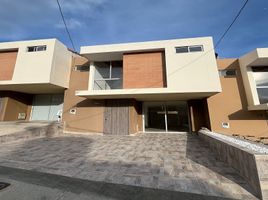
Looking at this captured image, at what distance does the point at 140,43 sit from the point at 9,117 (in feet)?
42.6

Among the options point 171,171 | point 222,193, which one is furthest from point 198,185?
point 171,171

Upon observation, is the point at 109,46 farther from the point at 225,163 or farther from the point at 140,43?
the point at 225,163

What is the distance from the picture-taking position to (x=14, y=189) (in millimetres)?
2797

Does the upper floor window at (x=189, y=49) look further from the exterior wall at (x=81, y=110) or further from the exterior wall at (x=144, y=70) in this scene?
the exterior wall at (x=81, y=110)

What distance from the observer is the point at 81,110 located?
11.2 meters

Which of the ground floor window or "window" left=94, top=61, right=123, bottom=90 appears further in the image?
the ground floor window

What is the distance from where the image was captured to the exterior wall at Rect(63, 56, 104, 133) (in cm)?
1086

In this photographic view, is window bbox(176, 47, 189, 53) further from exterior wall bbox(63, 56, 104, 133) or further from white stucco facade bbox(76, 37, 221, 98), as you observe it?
exterior wall bbox(63, 56, 104, 133)

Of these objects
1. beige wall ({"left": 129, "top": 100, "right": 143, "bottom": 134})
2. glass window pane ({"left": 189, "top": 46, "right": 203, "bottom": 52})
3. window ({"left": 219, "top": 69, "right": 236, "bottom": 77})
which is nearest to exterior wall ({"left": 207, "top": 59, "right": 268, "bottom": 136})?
window ({"left": 219, "top": 69, "right": 236, "bottom": 77})

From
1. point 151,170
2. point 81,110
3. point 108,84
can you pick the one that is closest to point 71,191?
point 151,170

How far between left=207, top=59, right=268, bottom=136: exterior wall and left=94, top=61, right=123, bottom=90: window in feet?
23.8

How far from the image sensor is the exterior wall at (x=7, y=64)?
10.8 metres

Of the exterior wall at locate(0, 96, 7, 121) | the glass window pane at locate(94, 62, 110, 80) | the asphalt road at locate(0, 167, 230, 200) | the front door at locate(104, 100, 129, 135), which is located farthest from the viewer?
the exterior wall at locate(0, 96, 7, 121)

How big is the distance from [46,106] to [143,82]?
1014 cm
